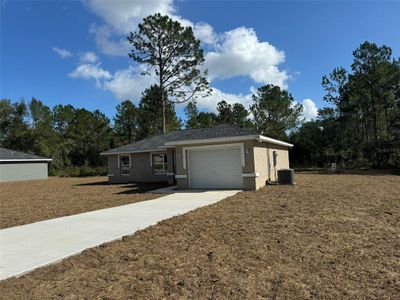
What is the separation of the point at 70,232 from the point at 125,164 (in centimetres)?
1701

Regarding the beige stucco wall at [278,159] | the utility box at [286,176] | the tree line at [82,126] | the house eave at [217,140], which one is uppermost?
the tree line at [82,126]

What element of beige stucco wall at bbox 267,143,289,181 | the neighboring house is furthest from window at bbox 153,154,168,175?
the neighboring house

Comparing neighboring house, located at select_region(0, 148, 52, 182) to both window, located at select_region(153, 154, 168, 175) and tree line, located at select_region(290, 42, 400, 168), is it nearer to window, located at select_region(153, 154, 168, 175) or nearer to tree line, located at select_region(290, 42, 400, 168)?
window, located at select_region(153, 154, 168, 175)

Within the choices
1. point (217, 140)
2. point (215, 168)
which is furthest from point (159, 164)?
point (217, 140)

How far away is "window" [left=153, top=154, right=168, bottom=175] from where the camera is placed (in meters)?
22.2

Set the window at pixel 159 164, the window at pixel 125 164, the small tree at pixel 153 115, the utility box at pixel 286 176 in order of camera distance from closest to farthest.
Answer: the utility box at pixel 286 176, the window at pixel 159 164, the window at pixel 125 164, the small tree at pixel 153 115

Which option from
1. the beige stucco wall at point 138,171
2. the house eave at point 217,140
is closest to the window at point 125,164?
the beige stucco wall at point 138,171

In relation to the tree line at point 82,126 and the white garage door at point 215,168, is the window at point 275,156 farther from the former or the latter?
the tree line at point 82,126

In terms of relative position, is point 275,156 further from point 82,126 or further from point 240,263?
point 82,126

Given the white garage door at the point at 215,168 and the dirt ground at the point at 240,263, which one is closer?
the dirt ground at the point at 240,263

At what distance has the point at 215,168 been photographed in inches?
636

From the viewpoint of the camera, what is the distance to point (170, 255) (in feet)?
18.8

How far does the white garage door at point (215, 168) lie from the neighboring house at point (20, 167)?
23.0 meters

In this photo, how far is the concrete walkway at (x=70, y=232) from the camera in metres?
5.59
